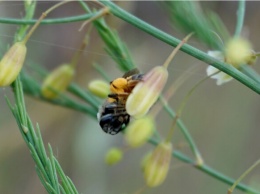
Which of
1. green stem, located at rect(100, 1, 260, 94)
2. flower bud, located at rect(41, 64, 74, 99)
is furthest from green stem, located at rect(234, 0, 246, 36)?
flower bud, located at rect(41, 64, 74, 99)

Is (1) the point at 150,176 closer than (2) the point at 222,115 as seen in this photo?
Yes

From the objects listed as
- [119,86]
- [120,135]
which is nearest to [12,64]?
[119,86]

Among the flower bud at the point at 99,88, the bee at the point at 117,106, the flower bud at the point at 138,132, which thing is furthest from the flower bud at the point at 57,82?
the bee at the point at 117,106

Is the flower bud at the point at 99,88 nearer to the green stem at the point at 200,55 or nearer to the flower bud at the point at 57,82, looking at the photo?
the flower bud at the point at 57,82

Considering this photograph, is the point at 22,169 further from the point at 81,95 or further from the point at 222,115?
the point at 81,95

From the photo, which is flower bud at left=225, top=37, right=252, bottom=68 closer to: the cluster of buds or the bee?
the cluster of buds

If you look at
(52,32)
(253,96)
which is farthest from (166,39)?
(52,32)
